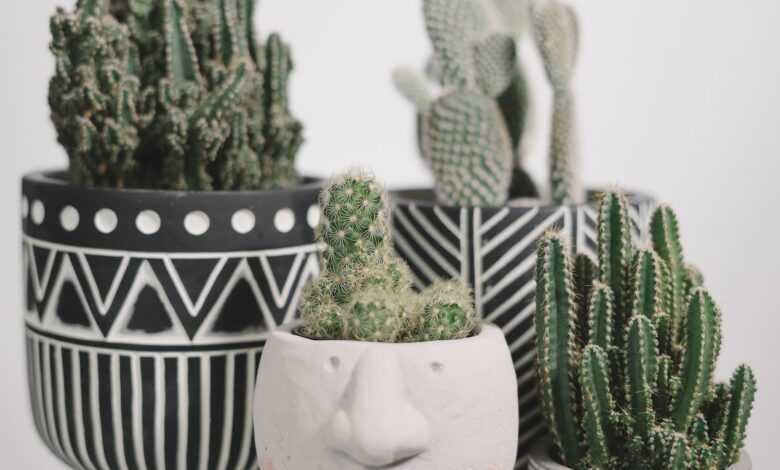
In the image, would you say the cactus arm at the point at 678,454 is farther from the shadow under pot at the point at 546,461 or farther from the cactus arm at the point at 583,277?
the cactus arm at the point at 583,277

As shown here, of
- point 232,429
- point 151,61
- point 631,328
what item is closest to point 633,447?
point 631,328

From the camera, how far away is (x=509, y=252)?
141cm

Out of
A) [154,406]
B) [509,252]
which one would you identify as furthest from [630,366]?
[154,406]

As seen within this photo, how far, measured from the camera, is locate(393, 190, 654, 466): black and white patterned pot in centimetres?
141

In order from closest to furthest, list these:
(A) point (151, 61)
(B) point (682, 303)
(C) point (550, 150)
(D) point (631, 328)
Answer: (D) point (631, 328) < (B) point (682, 303) < (A) point (151, 61) < (C) point (550, 150)

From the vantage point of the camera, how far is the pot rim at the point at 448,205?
1.43 m

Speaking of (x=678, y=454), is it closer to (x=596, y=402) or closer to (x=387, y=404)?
(x=596, y=402)

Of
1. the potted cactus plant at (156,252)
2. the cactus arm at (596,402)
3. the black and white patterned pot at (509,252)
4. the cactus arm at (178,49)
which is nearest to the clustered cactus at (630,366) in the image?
the cactus arm at (596,402)

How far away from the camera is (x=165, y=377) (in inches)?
51.6

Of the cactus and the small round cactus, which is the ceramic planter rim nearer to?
the small round cactus

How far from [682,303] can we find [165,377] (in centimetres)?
64

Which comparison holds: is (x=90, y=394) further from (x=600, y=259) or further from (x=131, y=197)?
(x=600, y=259)

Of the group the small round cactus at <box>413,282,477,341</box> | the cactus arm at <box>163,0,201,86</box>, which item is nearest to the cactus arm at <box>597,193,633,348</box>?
the small round cactus at <box>413,282,477,341</box>

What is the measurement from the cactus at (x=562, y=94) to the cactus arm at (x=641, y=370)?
37 cm
